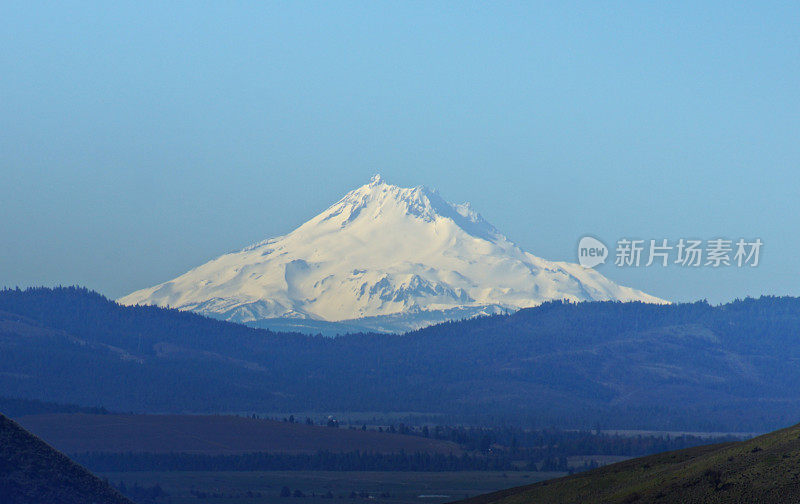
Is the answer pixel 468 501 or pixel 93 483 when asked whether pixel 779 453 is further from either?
pixel 93 483

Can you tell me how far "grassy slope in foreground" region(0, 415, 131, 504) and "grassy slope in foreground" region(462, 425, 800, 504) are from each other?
34051 mm

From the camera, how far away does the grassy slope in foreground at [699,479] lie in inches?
3885

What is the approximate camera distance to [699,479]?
104 m

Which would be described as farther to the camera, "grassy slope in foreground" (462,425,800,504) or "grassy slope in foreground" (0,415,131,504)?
"grassy slope in foreground" (0,415,131,504)

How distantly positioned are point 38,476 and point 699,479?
50.5 m

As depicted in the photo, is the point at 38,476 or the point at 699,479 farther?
the point at 38,476

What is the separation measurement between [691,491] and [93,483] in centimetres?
4844

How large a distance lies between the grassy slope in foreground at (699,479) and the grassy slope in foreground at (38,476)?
1341 inches

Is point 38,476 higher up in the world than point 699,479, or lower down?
higher up

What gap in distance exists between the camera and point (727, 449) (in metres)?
113

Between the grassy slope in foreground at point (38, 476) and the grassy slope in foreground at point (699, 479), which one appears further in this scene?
the grassy slope in foreground at point (38, 476)

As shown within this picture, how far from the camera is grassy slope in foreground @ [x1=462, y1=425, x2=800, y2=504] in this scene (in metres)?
98.7

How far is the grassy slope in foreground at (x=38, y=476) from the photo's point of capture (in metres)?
114

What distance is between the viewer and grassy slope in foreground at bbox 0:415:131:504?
11356cm
